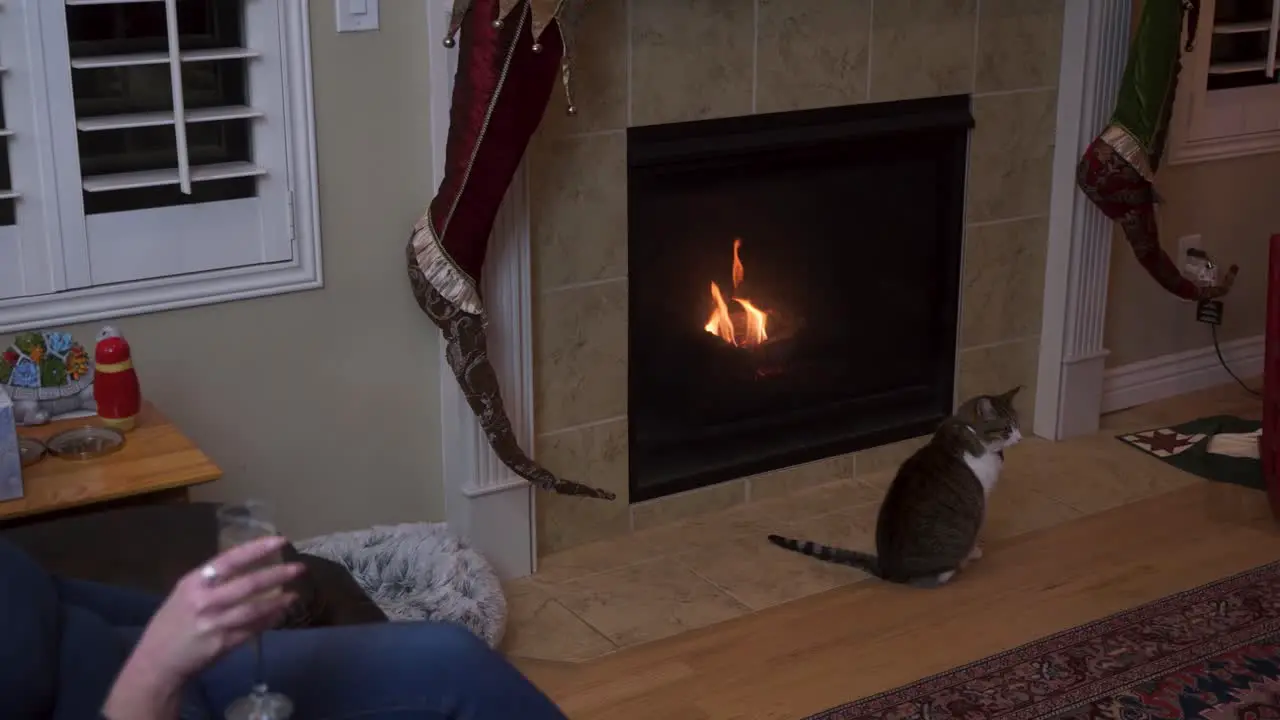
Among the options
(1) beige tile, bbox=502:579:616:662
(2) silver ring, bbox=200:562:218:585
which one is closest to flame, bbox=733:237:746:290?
(1) beige tile, bbox=502:579:616:662

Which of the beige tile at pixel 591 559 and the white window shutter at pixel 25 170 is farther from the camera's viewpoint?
the beige tile at pixel 591 559

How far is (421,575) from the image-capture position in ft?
9.12

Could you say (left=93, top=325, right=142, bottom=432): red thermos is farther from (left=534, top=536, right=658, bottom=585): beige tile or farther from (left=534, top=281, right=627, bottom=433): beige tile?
(left=534, top=536, right=658, bottom=585): beige tile

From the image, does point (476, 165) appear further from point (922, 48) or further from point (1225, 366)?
point (1225, 366)

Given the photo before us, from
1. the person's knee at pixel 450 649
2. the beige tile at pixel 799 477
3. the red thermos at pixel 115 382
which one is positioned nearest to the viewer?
the person's knee at pixel 450 649

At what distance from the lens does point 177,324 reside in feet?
8.71

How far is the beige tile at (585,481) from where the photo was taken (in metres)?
3.12

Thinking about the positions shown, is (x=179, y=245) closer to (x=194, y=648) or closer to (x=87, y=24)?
(x=87, y=24)

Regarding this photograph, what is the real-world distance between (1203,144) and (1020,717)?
1914mm

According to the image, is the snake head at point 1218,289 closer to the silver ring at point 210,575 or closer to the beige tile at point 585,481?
the beige tile at point 585,481

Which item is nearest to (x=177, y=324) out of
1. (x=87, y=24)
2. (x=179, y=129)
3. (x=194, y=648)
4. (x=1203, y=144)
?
(x=179, y=129)

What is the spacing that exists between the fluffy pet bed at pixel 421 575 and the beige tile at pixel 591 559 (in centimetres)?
21

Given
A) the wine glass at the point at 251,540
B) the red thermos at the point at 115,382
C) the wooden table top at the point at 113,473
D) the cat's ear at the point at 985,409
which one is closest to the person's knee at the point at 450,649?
the wine glass at the point at 251,540

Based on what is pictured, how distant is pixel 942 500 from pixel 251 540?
1.73 meters
